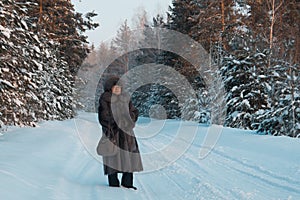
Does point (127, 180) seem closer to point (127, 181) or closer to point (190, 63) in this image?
point (127, 181)

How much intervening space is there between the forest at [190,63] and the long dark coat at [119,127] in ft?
18.1

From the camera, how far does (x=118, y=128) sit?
584cm

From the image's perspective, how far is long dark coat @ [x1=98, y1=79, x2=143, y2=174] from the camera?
5789 millimetres

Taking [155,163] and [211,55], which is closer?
[155,163]

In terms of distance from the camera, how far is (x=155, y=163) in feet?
28.0

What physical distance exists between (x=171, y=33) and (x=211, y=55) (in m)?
8.30

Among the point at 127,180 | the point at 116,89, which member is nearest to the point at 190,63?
the point at 116,89

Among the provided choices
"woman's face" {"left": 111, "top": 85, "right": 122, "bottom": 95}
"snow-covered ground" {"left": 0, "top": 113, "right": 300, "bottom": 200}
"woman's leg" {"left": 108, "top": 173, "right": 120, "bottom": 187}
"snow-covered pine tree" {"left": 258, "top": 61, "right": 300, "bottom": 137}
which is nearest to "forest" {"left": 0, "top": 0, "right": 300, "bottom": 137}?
"snow-covered pine tree" {"left": 258, "top": 61, "right": 300, "bottom": 137}

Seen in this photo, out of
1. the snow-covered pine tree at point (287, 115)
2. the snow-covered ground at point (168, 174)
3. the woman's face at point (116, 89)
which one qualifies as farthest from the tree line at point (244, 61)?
the woman's face at point (116, 89)

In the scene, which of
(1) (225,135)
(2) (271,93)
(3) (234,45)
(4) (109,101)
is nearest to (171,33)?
(3) (234,45)

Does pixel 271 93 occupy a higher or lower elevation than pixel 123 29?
lower

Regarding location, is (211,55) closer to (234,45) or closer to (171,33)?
(234,45)

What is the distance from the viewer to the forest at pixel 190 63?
1209 cm

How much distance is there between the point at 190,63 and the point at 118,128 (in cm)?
2223
